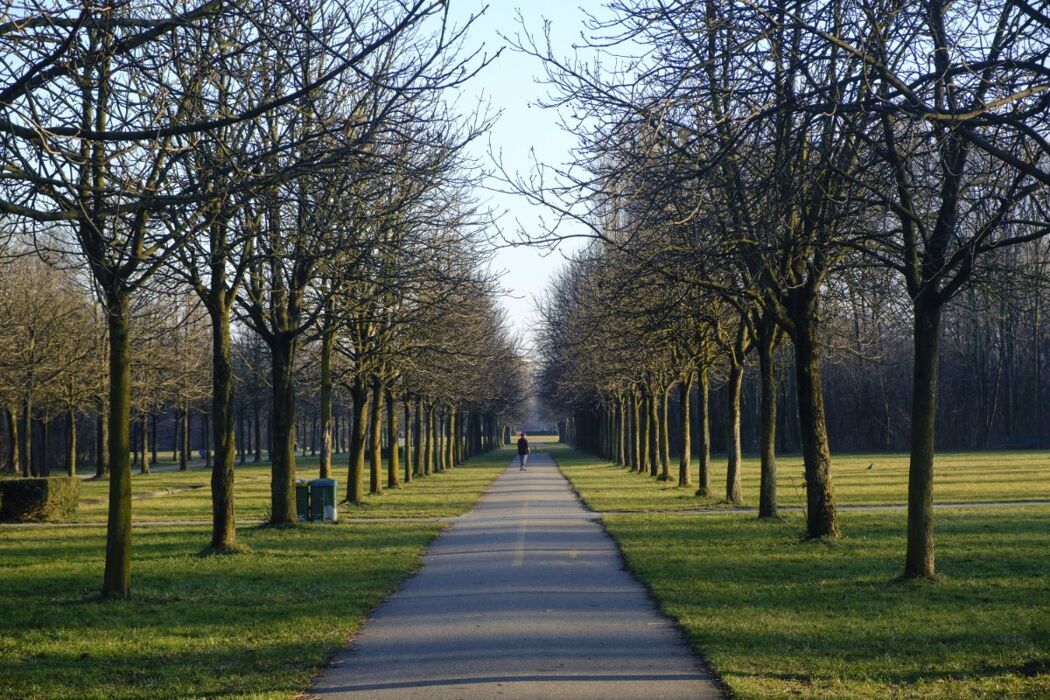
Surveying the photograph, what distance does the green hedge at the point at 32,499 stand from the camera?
26.0 metres

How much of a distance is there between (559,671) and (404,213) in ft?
45.2

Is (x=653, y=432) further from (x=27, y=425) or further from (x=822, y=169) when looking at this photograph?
(x=822, y=169)

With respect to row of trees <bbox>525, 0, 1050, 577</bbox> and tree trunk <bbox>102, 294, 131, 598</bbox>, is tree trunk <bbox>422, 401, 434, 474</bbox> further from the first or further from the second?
tree trunk <bbox>102, 294, 131, 598</bbox>

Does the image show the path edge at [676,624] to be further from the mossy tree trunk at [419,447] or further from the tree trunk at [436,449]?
the tree trunk at [436,449]

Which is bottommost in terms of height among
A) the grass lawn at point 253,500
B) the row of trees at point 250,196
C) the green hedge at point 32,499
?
the grass lawn at point 253,500

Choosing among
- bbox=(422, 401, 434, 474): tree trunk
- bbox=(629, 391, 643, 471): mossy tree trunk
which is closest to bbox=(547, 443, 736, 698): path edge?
bbox=(629, 391, 643, 471): mossy tree trunk

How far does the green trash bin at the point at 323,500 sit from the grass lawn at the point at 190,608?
108 cm

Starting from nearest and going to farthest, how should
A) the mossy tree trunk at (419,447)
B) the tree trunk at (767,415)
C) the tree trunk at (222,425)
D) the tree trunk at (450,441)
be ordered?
1. the tree trunk at (222,425)
2. the tree trunk at (767,415)
3. the mossy tree trunk at (419,447)
4. the tree trunk at (450,441)

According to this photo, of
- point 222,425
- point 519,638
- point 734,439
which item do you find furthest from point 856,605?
point 734,439

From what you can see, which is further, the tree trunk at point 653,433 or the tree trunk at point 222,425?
the tree trunk at point 653,433

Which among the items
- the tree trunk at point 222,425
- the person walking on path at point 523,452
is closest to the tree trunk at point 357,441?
the tree trunk at point 222,425

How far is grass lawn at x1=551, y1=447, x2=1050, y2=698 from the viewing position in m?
8.48

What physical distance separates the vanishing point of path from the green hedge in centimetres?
1250

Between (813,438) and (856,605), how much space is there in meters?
6.59
